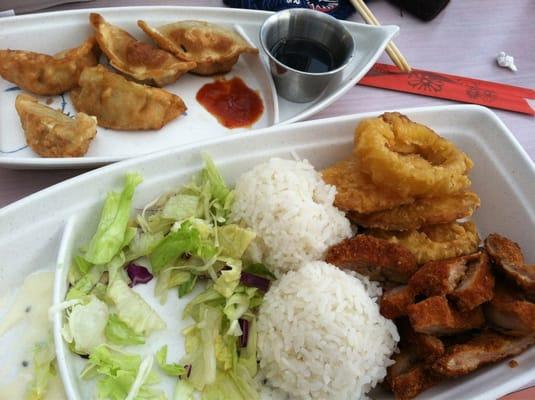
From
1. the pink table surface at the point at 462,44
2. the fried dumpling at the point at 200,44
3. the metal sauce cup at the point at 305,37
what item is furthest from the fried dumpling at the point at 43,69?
the metal sauce cup at the point at 305,37

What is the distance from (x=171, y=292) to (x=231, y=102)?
1137 millimetres

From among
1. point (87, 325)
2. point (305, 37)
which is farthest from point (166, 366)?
point (305, 37)

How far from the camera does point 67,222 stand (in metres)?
1.84

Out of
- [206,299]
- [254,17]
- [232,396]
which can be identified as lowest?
[232,396]

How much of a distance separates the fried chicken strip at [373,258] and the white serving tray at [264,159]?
0.44 meters

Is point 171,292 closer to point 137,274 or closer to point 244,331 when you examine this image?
point 137,274

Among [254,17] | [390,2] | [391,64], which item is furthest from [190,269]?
[390,2]

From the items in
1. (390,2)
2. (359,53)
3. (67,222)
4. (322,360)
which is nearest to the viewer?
(322,360)

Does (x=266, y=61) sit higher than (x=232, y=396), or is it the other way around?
(x=266, y=61)

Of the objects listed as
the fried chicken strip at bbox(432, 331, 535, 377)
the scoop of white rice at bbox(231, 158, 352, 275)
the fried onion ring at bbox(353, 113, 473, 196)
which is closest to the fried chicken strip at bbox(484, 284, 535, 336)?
the fried chicken strip at bbox(432, 331, 535, 377)

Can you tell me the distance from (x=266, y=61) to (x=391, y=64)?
80cm

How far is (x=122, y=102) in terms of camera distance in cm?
235

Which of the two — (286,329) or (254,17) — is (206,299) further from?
(254,17)

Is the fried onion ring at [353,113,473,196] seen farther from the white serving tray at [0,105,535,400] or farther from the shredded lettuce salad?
the shredded lettuce salad
